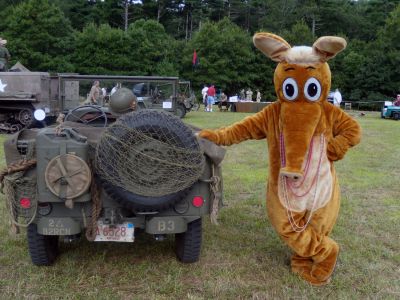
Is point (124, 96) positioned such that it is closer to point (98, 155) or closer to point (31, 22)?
point (98, 155)

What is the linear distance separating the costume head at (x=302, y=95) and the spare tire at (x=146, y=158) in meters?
0.65

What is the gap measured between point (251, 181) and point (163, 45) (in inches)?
1430

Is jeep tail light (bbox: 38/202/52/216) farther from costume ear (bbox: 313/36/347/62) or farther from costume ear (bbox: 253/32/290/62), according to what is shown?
costume ear (bbox: 313/36/347/62)

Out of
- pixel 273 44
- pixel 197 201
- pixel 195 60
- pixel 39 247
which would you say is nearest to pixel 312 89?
pixel 273 44

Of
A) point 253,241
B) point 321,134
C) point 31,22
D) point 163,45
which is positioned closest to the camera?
point 321,134

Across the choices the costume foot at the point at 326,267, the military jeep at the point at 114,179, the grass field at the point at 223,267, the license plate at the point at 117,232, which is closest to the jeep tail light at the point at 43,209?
the military jeep at the point at 114,179

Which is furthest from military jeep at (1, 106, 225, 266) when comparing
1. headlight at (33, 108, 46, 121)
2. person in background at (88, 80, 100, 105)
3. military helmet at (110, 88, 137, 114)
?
headlight at (33, 108, 46, 121)

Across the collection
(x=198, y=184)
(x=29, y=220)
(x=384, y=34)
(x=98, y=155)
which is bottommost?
(x=29, y=220)

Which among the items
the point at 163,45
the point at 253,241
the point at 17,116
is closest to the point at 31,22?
the point at 163,45

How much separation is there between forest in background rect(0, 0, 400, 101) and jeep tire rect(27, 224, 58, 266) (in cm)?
3546

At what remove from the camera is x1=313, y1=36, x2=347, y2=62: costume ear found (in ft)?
10.7

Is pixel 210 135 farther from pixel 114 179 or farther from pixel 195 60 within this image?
pixel 195 60

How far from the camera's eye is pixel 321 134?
3.49 metres

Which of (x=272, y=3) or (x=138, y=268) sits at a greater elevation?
(x=272, y=3)
